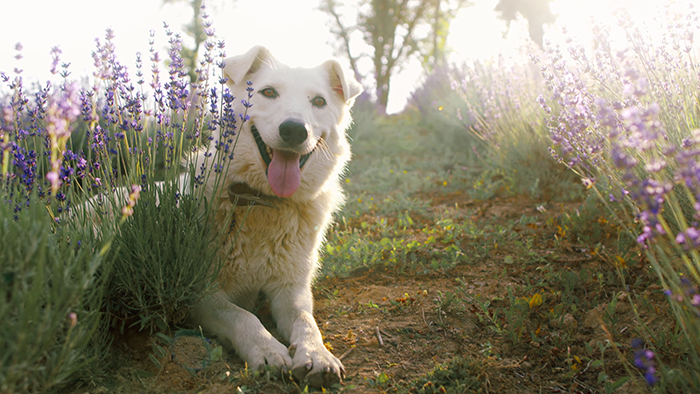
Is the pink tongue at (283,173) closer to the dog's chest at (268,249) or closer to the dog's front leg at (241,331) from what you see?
the dog's chest at (268,249)

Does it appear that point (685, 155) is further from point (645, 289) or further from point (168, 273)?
point (168, 273)

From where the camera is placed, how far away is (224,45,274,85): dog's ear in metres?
2.88

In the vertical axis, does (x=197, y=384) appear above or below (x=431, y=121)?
below

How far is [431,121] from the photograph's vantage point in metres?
9.73

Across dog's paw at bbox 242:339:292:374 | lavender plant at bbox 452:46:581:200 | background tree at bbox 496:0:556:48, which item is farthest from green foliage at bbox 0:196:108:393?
background tree at bbox 496:0:556:48

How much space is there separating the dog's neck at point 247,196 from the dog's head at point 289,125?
4 centimetres

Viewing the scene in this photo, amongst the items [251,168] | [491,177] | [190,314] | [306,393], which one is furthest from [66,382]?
[491,177]

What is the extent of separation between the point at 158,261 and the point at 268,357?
672 mm

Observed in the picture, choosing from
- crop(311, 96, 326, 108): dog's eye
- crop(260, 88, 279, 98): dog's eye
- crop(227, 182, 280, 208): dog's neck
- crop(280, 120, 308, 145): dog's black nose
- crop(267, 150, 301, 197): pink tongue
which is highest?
crop(260, 88, 279, 98): dog's eye

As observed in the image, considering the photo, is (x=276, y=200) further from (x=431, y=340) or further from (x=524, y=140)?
(x=524, y=140)

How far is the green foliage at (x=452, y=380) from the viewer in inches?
72.1

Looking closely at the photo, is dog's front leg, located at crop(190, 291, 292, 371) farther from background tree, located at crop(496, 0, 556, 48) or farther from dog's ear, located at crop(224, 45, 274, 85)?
background tree, located at crop(496, 0, 556, 48)

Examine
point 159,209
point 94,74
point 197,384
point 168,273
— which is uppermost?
point 94,74

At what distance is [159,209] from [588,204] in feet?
11.6
